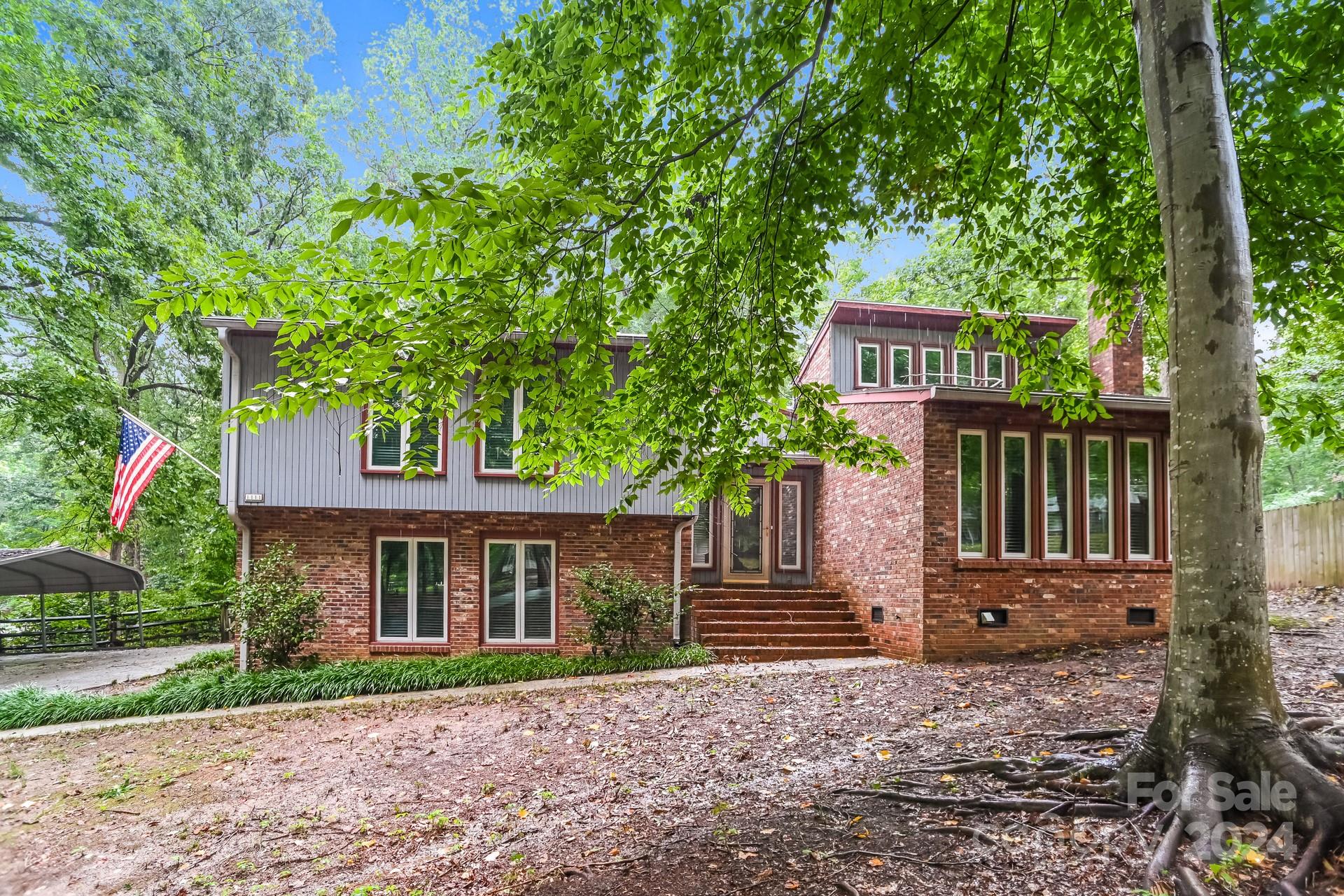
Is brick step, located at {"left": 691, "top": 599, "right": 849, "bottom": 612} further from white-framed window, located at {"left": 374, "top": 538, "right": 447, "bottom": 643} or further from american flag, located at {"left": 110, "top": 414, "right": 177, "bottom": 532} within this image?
american flag, located at {"left": 110, "top": 414, "right": 177, "bottom": 532}

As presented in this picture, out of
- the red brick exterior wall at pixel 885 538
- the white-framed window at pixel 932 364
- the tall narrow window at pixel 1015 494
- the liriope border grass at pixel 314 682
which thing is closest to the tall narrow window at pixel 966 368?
the white-framed window at pixel 932 364

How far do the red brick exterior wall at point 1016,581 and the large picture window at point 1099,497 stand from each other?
0.47 ft

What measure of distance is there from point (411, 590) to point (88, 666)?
7.33 meters

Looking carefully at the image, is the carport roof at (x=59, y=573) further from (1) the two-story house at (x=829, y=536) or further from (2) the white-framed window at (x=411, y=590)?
(2) the white-framed window at (x=411, y=590)

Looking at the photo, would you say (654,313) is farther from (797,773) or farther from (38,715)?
(797,773)

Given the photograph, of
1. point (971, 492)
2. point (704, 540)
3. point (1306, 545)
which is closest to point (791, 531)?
point (704, 540)

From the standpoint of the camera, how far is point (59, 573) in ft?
47.8

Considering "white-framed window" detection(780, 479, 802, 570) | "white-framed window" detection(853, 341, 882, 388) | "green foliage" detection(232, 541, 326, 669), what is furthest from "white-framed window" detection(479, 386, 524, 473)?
"white-framed window" detection(853, 341, 882, 388)

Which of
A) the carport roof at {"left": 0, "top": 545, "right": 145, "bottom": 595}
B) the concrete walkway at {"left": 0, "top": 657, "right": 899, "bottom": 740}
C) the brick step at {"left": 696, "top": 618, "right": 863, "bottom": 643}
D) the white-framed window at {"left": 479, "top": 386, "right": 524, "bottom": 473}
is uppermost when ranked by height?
the white-framed window at {"left": 479, "top": 386, "right": 524, "bottom": 473}

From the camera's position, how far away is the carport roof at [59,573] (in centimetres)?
1341

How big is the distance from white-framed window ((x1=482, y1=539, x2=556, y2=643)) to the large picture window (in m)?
8.87

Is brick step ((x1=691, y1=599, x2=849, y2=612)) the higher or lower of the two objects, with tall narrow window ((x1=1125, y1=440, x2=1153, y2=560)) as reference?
lower

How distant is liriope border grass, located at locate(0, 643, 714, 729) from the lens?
9898 millimetres

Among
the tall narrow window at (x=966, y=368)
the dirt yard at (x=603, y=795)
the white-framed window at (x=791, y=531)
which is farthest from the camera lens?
A: the tall narrow window at (x=966, y=368)
